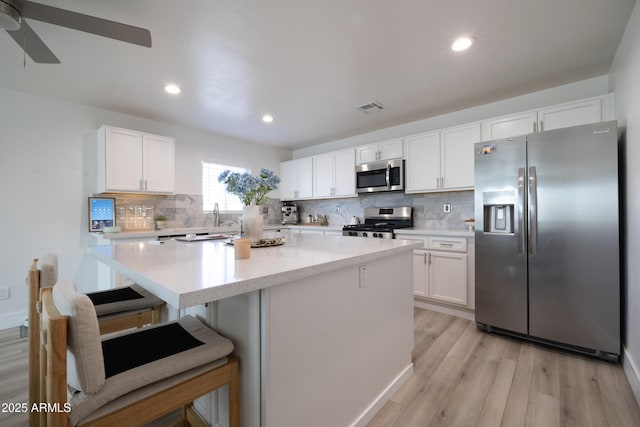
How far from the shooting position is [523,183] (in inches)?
93.1

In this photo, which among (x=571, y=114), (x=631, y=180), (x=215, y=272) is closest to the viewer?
(x=215, y=272)

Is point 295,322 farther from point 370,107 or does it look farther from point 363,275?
point 370,107

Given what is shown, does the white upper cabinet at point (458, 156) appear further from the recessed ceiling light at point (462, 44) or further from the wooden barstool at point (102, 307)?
the wooden barstool at point (102, 307)

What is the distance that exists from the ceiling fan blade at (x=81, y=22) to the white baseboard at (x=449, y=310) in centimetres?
361

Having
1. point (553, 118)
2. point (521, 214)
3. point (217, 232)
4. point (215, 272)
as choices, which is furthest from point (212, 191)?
point (553, 118)

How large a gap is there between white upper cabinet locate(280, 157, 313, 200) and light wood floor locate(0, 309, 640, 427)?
3.24m

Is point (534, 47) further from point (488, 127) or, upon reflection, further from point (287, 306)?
point (287, 306)

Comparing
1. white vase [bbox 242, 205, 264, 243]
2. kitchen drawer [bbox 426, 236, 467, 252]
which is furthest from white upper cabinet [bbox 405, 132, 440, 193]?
white vase [bbox 242, 205, 264, 243]

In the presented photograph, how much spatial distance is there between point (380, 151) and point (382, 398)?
3.15m

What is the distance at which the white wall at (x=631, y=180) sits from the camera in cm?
173

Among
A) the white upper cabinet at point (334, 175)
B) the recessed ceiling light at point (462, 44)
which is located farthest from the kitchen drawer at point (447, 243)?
the recessed ceiling light at point (462, 44)

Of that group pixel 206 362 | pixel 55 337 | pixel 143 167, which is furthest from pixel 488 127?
pixel 143 167

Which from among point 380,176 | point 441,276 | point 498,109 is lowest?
point 441,276

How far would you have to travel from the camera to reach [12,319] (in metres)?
2.83
